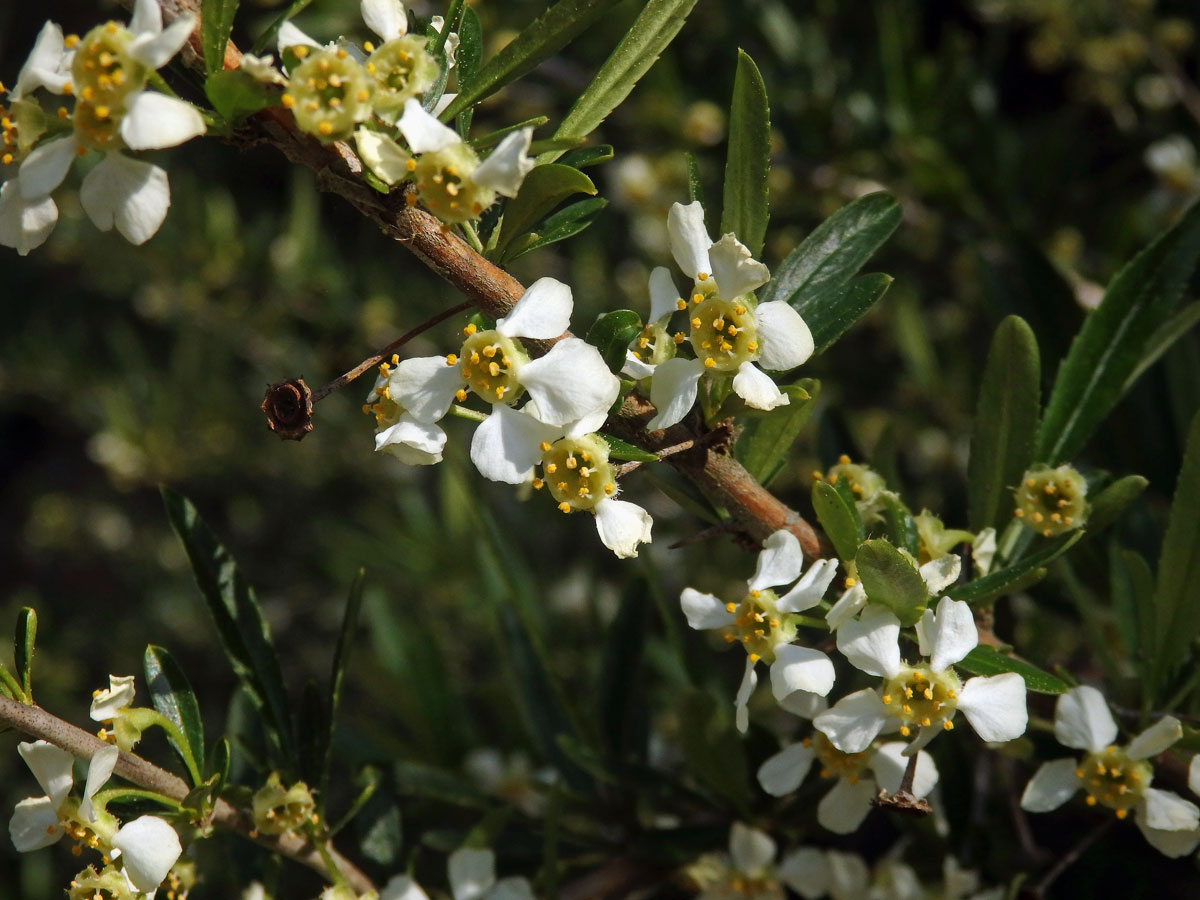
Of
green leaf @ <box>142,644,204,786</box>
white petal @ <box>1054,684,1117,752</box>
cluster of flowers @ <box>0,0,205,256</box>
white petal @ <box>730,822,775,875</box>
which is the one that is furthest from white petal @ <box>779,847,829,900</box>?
cluster of flowers @ <box>0,0,205,256</box>

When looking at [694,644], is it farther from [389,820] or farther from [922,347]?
[922,347]

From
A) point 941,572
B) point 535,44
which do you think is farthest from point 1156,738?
point 535,44

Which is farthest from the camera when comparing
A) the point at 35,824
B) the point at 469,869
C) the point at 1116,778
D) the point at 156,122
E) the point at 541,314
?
the point at 469,869

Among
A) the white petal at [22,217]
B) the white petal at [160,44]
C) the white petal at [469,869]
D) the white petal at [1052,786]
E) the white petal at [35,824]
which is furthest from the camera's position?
the white petal at [469,869]

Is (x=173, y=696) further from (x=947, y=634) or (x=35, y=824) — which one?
(x=947, y=634)

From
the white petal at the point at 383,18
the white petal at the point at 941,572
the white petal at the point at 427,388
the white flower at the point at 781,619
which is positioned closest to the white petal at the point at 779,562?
the white flower at the point at 781,619

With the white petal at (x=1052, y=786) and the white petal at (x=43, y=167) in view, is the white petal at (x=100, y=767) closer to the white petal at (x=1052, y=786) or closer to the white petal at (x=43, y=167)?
the white petal at (x=43, y=167)
